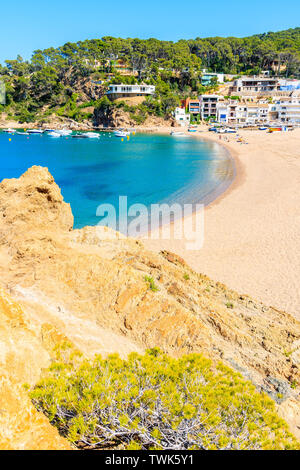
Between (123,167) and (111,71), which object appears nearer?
(123,167)

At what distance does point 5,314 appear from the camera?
580 cm

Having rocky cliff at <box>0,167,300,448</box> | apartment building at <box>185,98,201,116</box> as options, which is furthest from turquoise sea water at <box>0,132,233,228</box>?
apartment building at <box>185,98,201,116</box>

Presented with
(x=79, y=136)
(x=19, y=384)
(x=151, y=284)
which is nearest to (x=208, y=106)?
(x=79, y=136)

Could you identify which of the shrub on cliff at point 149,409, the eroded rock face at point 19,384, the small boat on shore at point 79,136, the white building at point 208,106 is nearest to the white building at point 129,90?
the white building at point 208,106

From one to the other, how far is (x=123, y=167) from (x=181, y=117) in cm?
6282

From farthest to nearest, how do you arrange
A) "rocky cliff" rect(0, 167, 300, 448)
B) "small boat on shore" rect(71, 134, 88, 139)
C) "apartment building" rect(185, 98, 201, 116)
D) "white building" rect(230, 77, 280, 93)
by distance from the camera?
"white building" rect(230, 77, 280, 93)
"apartment building" rect(185, 98, 201, 116)
"small boat on shore" rect(71, 134, 88, 139)
"rocky cliff" rect(0, 167, 300, 448)

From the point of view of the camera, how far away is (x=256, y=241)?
24.1 metres

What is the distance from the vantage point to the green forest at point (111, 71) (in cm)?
11731

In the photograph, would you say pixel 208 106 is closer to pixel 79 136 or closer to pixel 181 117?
pixel 181 117

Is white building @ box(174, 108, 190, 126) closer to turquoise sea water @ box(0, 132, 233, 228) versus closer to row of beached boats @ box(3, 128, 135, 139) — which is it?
row of beached boats @ box(3, 128, 135, 139)

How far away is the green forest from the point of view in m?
117

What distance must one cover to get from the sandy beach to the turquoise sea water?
15.5 feet

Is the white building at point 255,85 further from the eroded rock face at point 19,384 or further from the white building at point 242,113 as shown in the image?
the eroded rock face at point 19,384

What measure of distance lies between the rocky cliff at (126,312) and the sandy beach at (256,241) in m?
5.00
